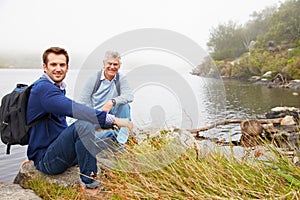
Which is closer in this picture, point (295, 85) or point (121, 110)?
point (121, 110)

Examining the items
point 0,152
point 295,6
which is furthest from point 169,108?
point 295,6

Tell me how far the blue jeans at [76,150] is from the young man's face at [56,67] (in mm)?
472

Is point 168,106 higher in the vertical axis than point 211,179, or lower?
higher

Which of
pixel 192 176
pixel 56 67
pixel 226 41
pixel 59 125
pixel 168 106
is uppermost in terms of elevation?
pixel 226 41

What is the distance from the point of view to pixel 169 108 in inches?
225

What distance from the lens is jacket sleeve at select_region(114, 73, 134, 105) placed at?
3643mm

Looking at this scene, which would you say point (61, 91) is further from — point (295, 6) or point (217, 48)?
point (217, 48)

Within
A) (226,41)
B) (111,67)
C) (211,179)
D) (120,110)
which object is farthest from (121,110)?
(226,41)

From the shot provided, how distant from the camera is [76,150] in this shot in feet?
8.48

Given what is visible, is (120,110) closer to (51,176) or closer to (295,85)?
(51,176)

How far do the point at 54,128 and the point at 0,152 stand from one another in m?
6.90

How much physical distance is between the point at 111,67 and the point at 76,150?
136 cm

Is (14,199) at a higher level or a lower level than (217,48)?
lower

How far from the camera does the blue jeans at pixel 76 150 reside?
8.23ft
